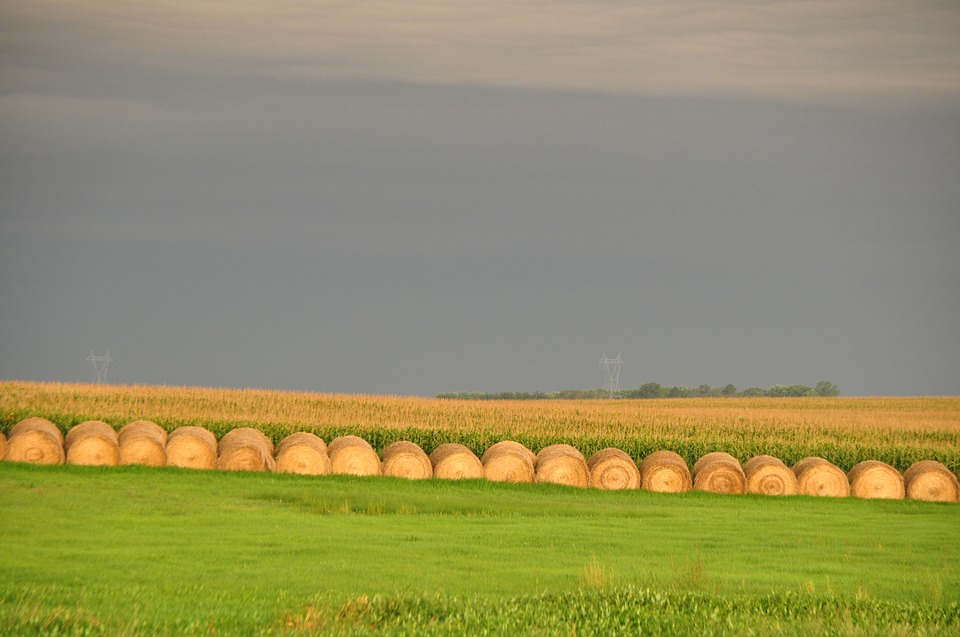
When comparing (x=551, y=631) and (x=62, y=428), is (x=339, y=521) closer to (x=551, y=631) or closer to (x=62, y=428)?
(x=551, y=631)

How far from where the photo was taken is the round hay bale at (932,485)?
95.3ft

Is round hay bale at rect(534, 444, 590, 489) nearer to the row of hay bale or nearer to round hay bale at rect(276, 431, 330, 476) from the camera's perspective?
the row of hay bale

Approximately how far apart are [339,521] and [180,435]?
9018 millimetres

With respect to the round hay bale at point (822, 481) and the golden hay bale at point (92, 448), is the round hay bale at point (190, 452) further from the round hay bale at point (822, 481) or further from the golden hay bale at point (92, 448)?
the round hay bale at point (822, 481)

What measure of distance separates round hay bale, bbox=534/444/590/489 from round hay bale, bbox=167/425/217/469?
8191 millimetres

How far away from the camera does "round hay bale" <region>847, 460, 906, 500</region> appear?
29047mm

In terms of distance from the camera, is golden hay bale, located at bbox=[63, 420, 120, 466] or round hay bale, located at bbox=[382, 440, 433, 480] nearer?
golden hay bale, located at bbox=[63, 420, 120, 466]

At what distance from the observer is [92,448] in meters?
27.2

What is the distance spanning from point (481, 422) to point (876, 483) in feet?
40.1

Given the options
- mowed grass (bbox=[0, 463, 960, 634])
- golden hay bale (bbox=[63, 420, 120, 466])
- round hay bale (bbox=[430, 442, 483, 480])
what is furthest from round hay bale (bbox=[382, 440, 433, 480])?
golden hay bale (bbox=[63, 420, 120, 466])

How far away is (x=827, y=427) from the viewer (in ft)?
127

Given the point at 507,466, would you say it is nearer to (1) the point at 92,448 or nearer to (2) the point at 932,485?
(1) the point at 92,448

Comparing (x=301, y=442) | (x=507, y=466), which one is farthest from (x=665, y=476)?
(x=301, y=442)

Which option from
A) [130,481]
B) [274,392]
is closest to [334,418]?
[274,392]
